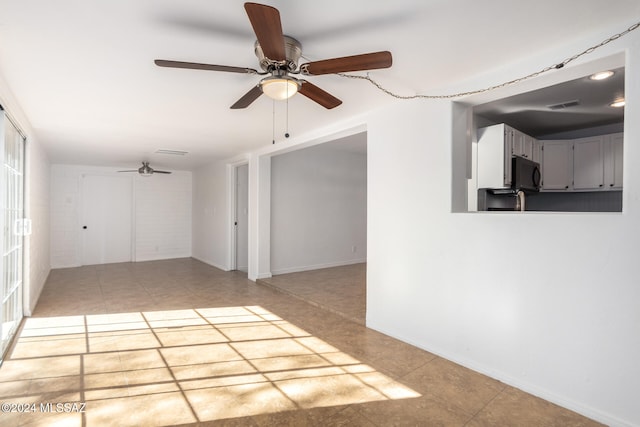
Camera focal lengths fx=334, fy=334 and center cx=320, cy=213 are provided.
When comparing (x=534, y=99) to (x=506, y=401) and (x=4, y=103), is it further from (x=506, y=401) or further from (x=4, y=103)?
(x=4, y=103)

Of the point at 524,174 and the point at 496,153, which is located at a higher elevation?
the point at 496,153

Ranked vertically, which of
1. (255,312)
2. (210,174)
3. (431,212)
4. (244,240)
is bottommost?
(255,312)

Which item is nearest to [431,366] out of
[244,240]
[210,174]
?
[244,240]

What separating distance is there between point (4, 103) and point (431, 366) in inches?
Answer: 167

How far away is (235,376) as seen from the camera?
103 inches

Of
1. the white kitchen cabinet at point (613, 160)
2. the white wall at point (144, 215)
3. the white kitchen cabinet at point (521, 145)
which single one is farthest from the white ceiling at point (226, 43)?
the white wall at point (144, 215)

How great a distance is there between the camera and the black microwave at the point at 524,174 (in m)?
3.84

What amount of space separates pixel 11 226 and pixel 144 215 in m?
5.10

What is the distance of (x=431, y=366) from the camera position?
9.05 feet

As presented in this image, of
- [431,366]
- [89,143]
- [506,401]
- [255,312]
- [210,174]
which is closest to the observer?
[506,401]

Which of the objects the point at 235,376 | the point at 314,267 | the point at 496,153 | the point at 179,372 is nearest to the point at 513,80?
the point at 496,153

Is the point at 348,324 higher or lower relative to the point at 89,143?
lower

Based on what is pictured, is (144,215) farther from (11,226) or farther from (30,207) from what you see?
(11,226)

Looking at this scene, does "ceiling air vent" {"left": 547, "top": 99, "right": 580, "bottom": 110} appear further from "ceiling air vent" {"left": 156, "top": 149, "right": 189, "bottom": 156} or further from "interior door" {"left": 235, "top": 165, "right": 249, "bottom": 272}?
"ceiling air vent" {"left": 156, "top": 149, "right": 189, "bottom": 156}
